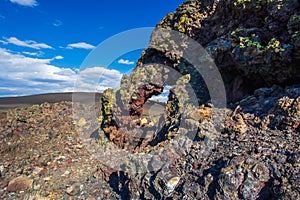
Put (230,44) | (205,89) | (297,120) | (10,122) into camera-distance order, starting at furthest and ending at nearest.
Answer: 1. (10,122)
2. (205,89)
3. (230,44)
4. (297,120)

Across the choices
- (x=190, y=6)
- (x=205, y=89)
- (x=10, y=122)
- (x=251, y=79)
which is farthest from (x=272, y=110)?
(x=10, y=122)

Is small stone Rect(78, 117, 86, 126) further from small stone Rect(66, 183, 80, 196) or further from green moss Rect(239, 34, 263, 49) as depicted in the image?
green moss Rect(239, 34, 263, 49)

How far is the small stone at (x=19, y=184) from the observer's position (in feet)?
19.5

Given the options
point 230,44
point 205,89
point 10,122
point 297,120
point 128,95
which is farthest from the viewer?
point 10,122

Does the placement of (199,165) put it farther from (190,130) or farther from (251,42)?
(251,42)

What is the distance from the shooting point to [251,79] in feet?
18.3

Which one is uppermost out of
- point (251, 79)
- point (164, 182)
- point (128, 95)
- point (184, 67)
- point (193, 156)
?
point (184, 67)

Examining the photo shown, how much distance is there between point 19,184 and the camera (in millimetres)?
6023

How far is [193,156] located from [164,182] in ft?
2.68

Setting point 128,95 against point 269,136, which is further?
point 128,95

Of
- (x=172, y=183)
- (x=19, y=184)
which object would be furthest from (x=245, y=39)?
(x=19, y=184)

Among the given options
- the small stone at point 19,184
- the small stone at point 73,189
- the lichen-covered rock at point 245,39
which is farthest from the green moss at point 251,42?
the small stone at point 19,184

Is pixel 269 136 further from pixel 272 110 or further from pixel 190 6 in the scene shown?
pixel 190 6

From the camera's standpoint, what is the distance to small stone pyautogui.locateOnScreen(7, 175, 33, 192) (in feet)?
19.5
